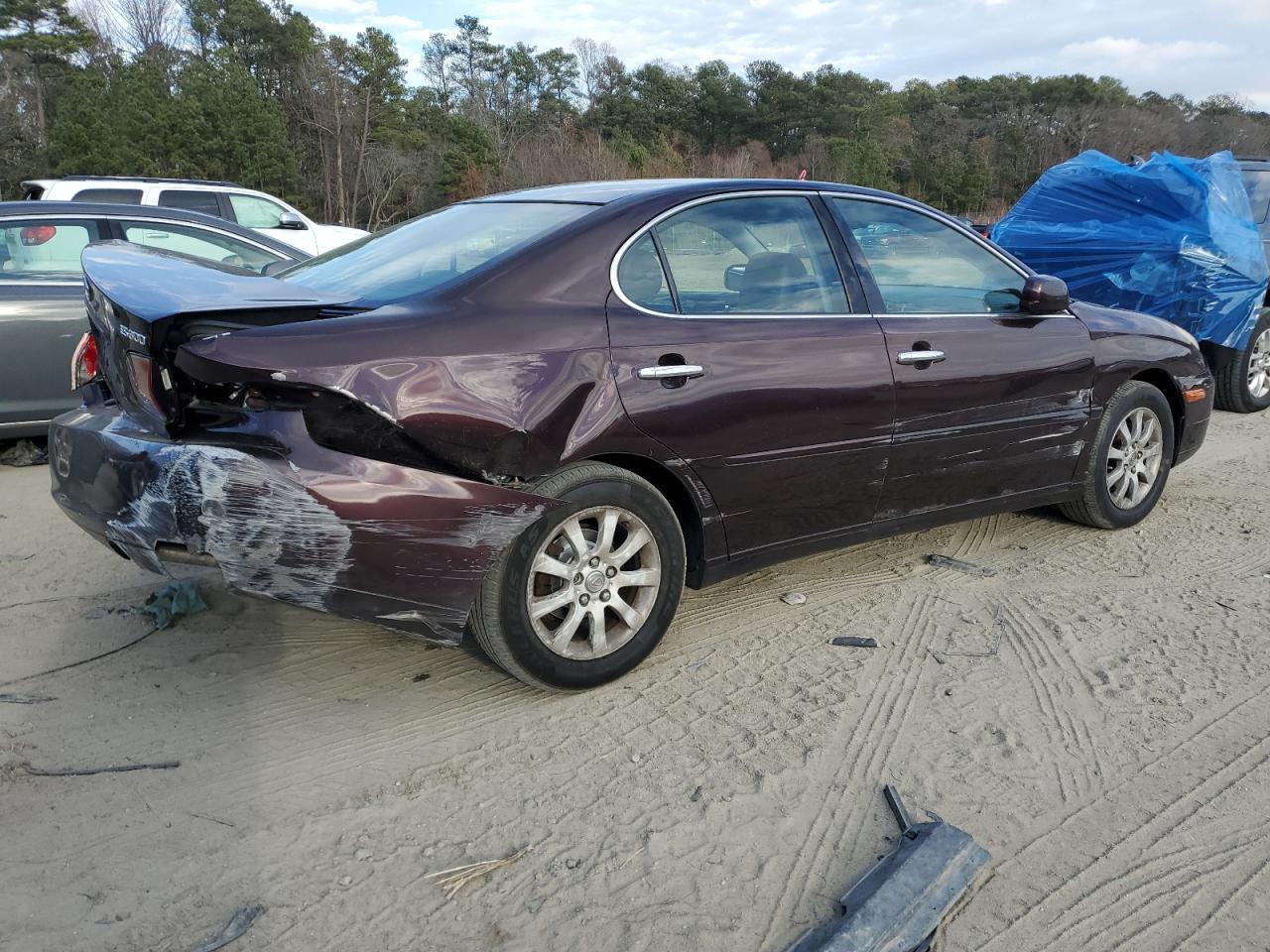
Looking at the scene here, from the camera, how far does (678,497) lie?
3.47 metres

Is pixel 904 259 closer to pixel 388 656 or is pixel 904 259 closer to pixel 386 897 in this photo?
pixel 388 656

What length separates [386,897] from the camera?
2352 mm

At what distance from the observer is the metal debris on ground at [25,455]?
6355 mm

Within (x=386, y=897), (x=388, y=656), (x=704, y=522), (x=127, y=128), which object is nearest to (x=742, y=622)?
(x=704, y=522)

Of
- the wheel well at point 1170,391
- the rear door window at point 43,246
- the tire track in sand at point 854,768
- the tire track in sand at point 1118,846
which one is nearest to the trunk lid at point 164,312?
the tire track in sand at point 854,768

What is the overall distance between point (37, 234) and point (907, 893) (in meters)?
6.39

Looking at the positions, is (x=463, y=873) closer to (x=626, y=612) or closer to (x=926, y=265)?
(x=626, y=612)

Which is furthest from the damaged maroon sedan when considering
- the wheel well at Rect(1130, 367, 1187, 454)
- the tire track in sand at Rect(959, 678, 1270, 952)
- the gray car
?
the gray car

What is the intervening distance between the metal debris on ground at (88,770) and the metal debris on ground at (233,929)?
0.73 meters

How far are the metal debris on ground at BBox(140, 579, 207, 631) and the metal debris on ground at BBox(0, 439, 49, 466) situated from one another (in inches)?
118

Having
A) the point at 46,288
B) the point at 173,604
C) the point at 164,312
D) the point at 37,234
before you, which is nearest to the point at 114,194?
the point at 37,234

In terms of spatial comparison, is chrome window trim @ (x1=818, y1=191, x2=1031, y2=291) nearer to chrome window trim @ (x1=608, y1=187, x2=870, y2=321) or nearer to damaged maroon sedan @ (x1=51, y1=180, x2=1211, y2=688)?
damaged maroon sedan @ (x1=51, y1=180, x2=1211, y2=688)

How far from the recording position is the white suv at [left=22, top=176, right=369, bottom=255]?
10992 mm

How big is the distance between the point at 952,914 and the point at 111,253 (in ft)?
10.6
